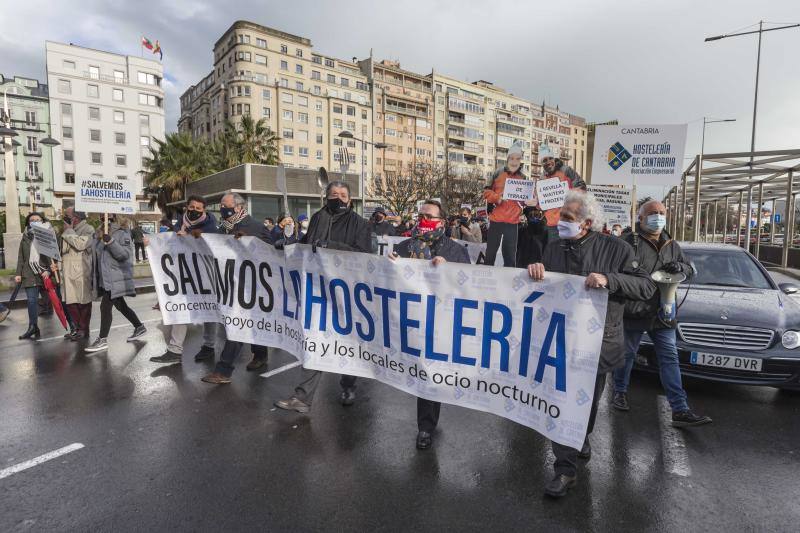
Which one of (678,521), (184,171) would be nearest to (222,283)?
(678,521)

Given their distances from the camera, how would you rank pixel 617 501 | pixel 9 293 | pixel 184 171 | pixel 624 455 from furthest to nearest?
pixel 184 171 → pixel 9 293 → pixel 624 455 → pixel 617 501

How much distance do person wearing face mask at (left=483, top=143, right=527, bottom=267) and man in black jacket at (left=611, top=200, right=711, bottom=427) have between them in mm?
1974

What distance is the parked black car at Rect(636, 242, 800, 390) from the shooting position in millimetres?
4430

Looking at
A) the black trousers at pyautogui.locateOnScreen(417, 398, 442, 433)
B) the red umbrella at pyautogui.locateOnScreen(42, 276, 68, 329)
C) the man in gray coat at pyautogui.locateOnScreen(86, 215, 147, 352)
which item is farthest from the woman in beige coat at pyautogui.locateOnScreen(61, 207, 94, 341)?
the black trousers at pyautogui.locateOnScreen(417, 398, 442, 433)

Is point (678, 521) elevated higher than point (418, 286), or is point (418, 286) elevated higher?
point (418, 286)

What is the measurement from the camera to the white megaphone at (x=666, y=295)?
13.0ft

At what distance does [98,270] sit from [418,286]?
17.4ft

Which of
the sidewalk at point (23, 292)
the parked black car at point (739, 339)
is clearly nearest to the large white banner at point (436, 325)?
the parked black car at point (739, 339)

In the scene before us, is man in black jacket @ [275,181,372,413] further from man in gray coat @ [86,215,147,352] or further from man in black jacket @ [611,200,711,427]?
man in gray coat @ [86,215,147,352]

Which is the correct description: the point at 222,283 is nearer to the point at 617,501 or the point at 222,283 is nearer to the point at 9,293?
the point at 617,501

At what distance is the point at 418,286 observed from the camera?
3707 mm

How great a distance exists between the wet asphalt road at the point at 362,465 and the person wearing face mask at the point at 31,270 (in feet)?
9.66

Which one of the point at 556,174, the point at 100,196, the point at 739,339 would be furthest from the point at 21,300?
the point at 739,339

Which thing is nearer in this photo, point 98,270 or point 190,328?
point 98,270
